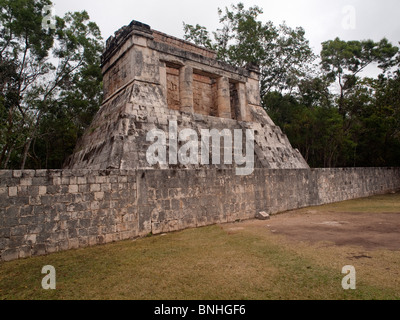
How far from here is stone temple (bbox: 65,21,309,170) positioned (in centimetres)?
752

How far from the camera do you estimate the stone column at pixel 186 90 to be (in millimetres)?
10094

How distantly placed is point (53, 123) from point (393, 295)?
15.3m

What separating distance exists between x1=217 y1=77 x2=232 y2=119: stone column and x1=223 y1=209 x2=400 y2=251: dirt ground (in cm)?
498

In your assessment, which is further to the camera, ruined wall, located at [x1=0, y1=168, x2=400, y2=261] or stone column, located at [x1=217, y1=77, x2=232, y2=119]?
stone column, located at [x1=217, y1=77, x2=232, y2=119]

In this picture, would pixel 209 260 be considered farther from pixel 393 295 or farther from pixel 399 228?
pixel 399 228

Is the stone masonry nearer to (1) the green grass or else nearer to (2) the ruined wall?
(2) the ruined wall

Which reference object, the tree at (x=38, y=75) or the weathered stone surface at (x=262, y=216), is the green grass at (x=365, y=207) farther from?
the tree at (x=38, y=75)

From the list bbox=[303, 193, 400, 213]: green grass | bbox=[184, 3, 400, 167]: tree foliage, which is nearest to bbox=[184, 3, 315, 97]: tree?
bbox=[184, 3, 400, 167]: tree foliage

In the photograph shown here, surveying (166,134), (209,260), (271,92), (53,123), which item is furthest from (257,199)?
(271,92)

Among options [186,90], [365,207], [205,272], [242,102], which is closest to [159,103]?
[186,90]

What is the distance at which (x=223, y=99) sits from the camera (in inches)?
450

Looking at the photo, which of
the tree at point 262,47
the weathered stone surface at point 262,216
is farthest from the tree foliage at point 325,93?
the weathered stone surface at point 262,216

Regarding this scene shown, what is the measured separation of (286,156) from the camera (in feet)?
39.3

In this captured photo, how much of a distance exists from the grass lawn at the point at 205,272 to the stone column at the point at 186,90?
19.9 ft
